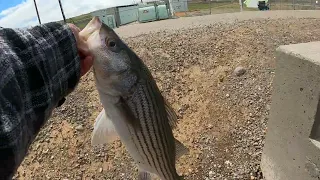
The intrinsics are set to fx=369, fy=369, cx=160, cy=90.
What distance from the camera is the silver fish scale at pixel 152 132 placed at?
7.81ft

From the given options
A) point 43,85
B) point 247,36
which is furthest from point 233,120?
point 43,85

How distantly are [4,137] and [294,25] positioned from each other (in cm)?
1085

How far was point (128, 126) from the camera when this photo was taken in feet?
7.83

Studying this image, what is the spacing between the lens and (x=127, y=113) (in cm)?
235

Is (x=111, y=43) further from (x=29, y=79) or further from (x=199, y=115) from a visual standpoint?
(x=199, y=115)

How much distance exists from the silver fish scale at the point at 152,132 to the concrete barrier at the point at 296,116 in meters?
1.81

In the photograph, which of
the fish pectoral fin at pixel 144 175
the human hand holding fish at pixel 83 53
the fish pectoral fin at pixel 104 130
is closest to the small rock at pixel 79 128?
the fish pectoral fin at pixel 144 175

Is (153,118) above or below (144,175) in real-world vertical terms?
above

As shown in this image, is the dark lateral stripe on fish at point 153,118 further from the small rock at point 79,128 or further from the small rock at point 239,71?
the small rock at point 239,71

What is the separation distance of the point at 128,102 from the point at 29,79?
75 centimetres

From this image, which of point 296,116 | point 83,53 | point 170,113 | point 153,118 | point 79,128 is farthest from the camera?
point 79,128

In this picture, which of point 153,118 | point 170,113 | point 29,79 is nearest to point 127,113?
point 153,118

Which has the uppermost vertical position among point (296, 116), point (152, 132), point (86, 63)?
point (86, 63)

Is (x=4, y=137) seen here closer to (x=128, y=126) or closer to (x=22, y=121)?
(x=22, y=121)
